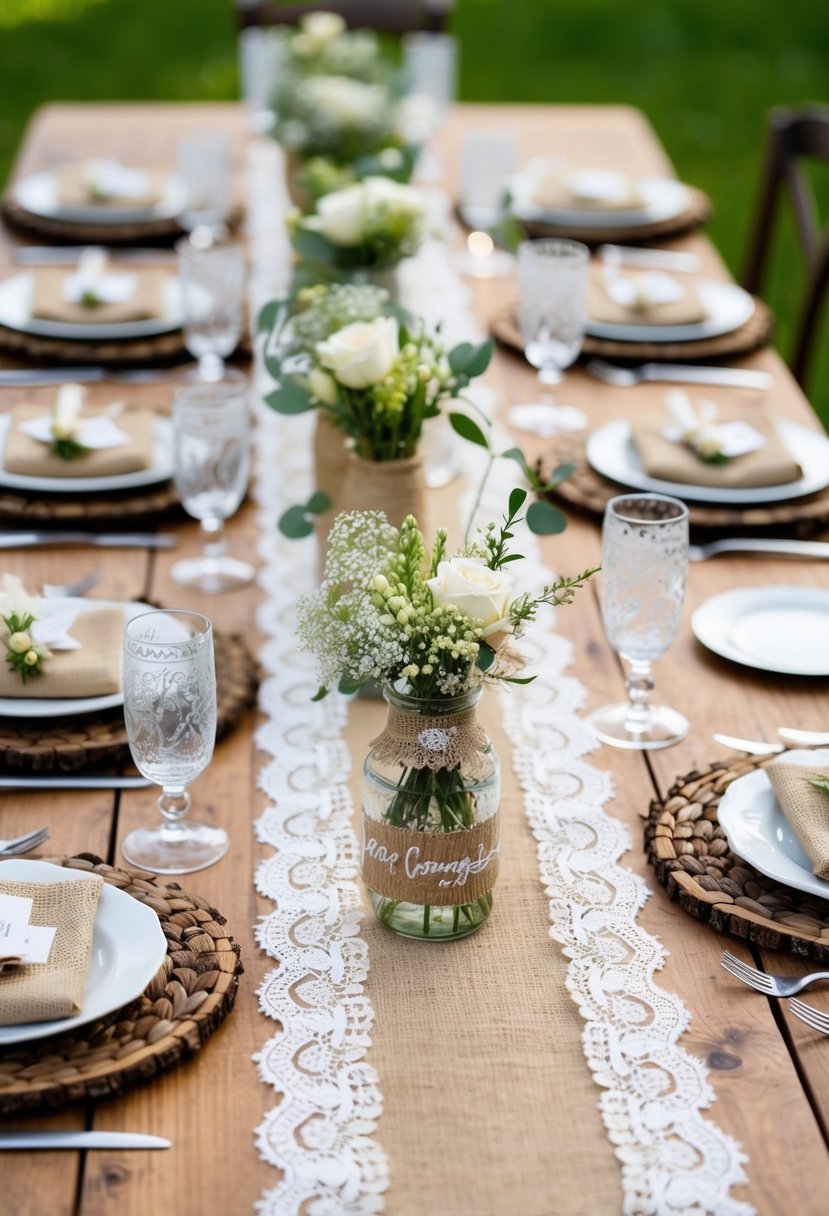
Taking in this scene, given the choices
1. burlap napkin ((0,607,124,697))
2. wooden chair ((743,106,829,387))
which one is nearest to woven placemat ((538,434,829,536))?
burlap napkin ((0,607,124,697))

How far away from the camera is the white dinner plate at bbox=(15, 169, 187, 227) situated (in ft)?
9.21

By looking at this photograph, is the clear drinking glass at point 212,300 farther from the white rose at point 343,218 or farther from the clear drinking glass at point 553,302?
the clear drinking glass at point 553,302

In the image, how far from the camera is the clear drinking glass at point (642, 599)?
4.67ft

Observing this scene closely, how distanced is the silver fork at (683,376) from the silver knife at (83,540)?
78cm

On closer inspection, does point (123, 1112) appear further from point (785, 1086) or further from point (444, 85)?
point (444, 85)

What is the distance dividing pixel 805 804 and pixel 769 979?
0.55 feet

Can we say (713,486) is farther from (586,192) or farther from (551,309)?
(586,192)

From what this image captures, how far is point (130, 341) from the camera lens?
7.69 feet

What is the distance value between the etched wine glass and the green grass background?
366 cm

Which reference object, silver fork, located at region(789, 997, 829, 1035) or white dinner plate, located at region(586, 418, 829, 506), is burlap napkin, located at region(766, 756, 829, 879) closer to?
silver fork, located at region(789, 997, 829, 1035)

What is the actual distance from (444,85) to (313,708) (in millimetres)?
2176

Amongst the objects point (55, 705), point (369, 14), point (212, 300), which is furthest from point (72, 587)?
point (369, 14)

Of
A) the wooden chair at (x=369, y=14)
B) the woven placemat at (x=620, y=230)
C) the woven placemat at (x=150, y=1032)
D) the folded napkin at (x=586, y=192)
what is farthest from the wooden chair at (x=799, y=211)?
the woven placemat at (x=150, y=1032)

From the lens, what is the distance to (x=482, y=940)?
47.5 inches
